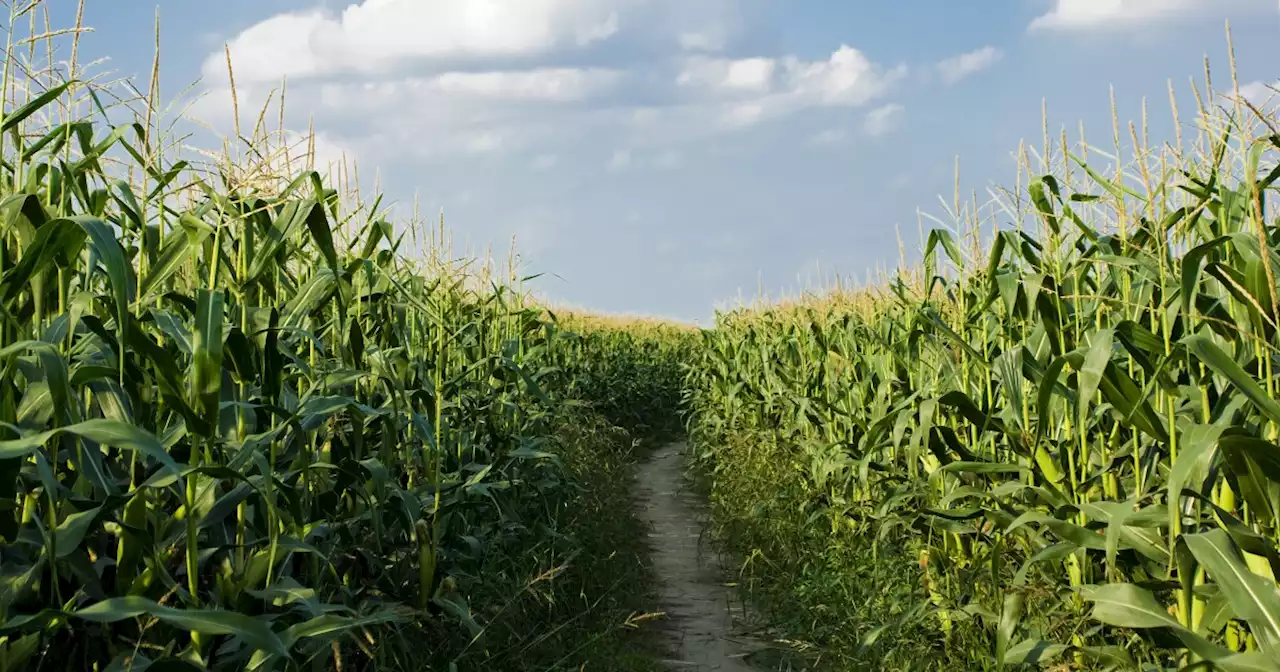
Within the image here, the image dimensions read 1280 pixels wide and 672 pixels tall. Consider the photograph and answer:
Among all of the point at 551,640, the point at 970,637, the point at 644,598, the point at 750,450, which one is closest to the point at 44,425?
the point at 551,640

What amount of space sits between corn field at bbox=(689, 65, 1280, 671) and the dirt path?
429 mm

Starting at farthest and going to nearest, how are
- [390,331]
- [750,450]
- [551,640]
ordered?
1. [750,450]
2. [551,640]
3. [390,331]

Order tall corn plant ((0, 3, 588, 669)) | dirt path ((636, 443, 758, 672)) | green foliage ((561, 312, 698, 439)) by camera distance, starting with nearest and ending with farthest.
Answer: tall corn plant ((0, 3, 588, 669)), dirt path ((636, 443, 758, 672)), green foliage ((561, 312, 698, 439))

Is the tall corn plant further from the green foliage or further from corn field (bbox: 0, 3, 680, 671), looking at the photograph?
the green foliage

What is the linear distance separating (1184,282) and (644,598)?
4.47 meters

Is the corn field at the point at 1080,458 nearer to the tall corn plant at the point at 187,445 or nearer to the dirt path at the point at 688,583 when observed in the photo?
the dirt path at the point at 688,583

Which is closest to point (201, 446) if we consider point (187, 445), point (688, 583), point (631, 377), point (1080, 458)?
point (187, 445)

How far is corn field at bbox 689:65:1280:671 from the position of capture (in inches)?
121

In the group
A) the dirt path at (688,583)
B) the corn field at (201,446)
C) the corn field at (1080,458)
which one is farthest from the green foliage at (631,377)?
the corn field at (201,446)

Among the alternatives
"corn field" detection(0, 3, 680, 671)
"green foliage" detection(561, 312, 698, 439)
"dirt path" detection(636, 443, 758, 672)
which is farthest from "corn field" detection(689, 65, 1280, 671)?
"green foliage" detection(561, 312, 698, 439)

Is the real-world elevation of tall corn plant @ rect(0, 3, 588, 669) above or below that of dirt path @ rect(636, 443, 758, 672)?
above

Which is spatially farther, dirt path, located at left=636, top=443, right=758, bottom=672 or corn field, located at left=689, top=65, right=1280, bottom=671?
dirt path, located at left=636, top=443, right=758, bottom=672

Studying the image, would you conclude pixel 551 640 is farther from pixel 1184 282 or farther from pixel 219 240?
pixel 1184 282

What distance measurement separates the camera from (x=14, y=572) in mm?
2672
